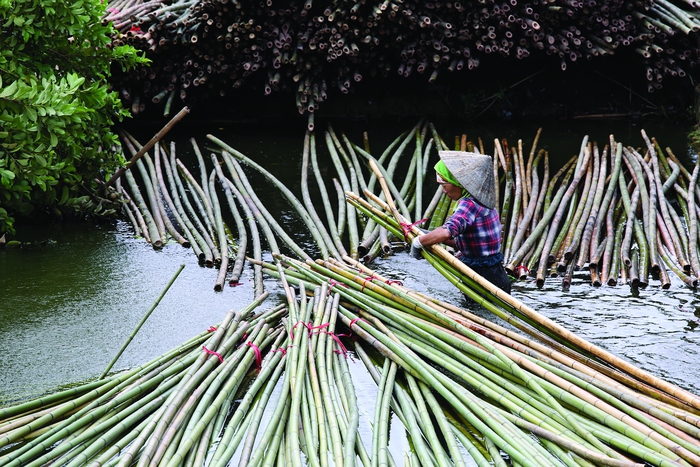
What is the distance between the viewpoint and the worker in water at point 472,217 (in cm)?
399

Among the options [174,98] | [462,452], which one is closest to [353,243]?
[462,452]

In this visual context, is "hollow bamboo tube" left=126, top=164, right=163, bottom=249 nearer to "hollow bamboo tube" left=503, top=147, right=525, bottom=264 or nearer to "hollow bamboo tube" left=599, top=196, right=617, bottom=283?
"hollow bamboo tube" left=503, top=147, right=525, bottom=264

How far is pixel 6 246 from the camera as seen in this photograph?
516 cm

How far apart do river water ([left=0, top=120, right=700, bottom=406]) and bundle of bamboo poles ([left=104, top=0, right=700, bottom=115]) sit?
66.4 inches

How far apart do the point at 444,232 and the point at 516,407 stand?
1.26m

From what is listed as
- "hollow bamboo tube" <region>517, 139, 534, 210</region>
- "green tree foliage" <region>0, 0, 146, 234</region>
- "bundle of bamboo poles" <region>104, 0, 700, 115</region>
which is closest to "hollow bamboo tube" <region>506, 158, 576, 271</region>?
"hollow bamboo tube" <region>517, 139, 534, 210</region>

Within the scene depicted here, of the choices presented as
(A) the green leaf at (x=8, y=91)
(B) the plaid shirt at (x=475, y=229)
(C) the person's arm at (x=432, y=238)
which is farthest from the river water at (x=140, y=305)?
(A) the green leaf at (x=8, y=91)

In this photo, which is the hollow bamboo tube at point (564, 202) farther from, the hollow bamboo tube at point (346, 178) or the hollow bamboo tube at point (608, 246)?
the hollow bamboo tube at point (346, 178)

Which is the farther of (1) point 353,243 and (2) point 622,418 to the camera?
(1) point 353,243

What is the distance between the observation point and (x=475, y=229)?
13.6 feet

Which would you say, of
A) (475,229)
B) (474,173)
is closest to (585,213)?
(475,229)

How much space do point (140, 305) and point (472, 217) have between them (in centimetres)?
211

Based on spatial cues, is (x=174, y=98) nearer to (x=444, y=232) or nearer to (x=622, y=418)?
(x=444, y=232)

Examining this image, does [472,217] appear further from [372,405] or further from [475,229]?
[372,405]
